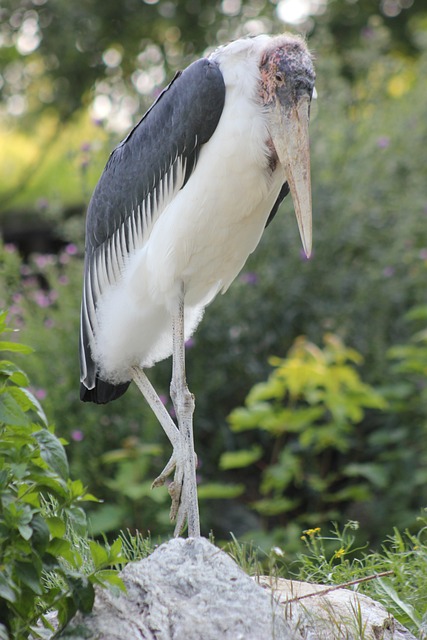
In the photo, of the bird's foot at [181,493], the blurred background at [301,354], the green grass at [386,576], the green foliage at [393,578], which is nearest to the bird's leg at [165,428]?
the bird's foot at [181,493]

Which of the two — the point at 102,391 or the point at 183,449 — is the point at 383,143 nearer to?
the point at 102,391

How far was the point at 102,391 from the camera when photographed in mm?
4172

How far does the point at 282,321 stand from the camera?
6141 millimetres

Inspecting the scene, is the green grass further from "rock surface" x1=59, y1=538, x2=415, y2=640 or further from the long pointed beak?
the long pointed beak

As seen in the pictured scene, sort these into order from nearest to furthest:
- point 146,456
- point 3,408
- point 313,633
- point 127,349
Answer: point 3,408
point 313,633
point 127,349
point 146,456

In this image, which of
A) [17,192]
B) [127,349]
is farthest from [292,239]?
[17,192]

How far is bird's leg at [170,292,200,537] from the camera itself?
3416 mm

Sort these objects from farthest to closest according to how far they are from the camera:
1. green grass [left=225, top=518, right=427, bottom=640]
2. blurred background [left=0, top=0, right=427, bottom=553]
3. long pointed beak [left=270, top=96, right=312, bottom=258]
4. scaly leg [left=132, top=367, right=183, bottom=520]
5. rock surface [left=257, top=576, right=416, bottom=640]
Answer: blurred background [left=0, top=0, right=427, bottom=553] < scaly leg [left=132, top=367, right=183, bottom=520] < long pointed beak [left=270, top=96, right=312, bottom=258] < green grass [left=225, top=518, right=427, bottom=640] < rock surface [left=257, top=576, right=416, bottom=640]

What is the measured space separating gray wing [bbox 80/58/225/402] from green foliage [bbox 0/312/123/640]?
105 cm

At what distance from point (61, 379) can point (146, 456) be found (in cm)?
65

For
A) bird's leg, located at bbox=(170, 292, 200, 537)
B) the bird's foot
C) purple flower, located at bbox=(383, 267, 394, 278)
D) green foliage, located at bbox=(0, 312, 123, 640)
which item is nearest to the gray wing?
bird's leg, located at bbox=(170, 292, 200, 537)

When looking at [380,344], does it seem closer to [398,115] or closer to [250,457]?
[250,457]

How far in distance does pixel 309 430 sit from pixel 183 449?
220 cm

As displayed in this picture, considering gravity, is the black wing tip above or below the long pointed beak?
below
